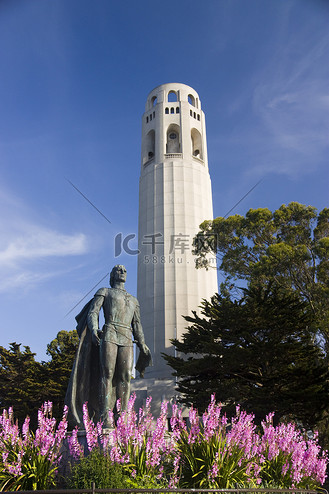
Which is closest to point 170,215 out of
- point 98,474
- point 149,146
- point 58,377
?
point 149,146

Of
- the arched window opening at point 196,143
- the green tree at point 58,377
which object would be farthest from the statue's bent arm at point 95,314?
the arched window opening at point 196,143

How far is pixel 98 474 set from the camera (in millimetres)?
5324

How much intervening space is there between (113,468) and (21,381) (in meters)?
27.4

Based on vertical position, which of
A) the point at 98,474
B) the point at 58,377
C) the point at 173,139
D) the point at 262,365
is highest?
the point at 173,139

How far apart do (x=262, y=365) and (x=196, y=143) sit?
1228 inches

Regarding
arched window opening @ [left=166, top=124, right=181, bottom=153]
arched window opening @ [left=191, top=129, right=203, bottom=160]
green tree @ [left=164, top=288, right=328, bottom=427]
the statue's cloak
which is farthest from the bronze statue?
arched window opening @ [left=191, top=129, right=203, bottom=160]

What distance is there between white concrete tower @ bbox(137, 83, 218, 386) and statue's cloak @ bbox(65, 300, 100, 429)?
81.2 feet

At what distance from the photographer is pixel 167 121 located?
4272cm

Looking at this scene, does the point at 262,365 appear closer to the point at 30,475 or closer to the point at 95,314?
the point at 95,314

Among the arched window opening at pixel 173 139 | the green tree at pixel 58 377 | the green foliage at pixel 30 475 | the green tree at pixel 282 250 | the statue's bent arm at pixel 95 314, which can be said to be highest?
the arched window opening at pixel 173 139

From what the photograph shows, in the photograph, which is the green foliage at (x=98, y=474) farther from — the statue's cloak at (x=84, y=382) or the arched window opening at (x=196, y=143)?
the arched window opening at (x=196, y=143)

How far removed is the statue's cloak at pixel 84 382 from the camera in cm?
724

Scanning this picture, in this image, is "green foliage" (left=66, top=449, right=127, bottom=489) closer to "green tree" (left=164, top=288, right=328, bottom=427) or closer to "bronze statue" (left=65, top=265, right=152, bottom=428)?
"bronze statue" (left=65, top=265, right=152, bottom=428)

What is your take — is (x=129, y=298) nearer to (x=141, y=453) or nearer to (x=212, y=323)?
(x=141, y=453)
